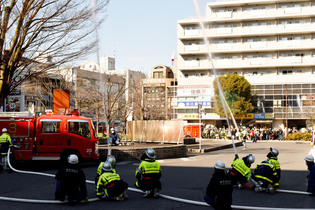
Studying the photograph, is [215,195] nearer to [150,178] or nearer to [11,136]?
[150,178]

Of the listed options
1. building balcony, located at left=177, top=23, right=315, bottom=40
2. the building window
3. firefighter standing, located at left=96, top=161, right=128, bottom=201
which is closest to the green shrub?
building balcony, located at left=177, top=23, right=315, bottom=40

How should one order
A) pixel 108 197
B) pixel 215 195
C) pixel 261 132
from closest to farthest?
pixel 215 195
pixel 108 197
pixel 261 132

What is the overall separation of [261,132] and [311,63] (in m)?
13.7

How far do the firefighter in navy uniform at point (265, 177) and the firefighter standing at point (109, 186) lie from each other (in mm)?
3710

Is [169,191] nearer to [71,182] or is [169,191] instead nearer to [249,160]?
[249,160]

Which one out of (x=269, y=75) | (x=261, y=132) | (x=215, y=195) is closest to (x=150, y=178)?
(x=215, y=195)

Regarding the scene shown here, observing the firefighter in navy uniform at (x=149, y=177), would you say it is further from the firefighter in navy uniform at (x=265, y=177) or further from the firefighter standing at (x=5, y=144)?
the firefighter standing at (x=5, y=144)

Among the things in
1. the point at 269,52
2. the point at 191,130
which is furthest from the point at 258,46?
the point at 191,130

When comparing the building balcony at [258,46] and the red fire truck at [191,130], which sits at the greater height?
the building balcony at [258,46]

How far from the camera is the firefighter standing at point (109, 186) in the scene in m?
8.71

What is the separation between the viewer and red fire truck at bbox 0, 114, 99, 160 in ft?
48.9

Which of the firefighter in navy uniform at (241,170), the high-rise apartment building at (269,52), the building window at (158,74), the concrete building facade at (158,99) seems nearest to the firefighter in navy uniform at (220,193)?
the firefighter in navy uniform at (241,170)

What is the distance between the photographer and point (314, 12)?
5278cm

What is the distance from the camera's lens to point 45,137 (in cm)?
1502
